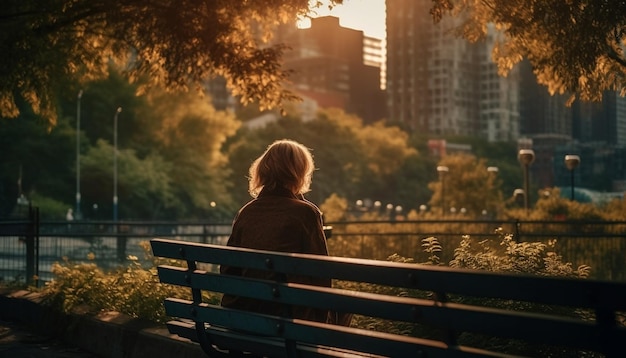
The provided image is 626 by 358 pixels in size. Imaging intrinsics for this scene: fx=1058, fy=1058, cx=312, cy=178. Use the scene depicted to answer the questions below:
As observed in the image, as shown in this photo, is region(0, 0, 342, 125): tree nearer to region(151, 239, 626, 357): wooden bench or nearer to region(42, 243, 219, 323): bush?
region(42, 243, 219, 323): bush

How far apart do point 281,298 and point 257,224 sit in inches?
31.6

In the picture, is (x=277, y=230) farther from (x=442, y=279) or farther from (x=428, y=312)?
(x=442, y=279)

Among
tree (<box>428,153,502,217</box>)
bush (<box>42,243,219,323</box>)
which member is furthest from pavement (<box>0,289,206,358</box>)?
tree (<box>428,153,502,217</box>)

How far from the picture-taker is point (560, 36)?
13047mm

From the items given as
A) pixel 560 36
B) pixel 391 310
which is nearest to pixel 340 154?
pixel 560 36

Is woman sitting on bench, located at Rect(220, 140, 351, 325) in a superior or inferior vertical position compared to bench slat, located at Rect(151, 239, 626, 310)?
superior

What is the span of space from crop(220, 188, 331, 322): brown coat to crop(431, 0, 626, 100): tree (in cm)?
625

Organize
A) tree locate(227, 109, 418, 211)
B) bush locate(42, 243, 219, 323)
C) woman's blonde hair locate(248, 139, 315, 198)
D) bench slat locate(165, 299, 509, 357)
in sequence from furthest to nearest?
tree locate(227, 109, 418, 211), bush locate(42, 243, 219, 323), woman's blonde hair locate(248, 139, 315, 198), bench slat locate(165, 299, 509, 357)

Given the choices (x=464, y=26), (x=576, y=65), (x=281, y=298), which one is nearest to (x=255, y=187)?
(x=281, y=298)

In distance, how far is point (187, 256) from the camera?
6.02 m

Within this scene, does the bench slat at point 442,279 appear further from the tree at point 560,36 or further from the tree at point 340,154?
the tree at point 340,154

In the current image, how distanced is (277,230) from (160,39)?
21.0ft

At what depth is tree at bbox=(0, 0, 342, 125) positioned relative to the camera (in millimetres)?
11664

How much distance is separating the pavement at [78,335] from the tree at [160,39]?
3.22 m
